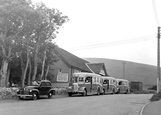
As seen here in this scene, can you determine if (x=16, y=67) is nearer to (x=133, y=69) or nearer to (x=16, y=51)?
(x=16, y=51)

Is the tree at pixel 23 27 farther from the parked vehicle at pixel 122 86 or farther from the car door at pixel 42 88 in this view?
the parked vehicle at pixel 122 86

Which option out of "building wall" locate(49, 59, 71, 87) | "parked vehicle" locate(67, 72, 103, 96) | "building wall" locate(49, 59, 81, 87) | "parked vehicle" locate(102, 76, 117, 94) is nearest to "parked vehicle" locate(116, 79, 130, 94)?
"parked vehicle" locate(102, 76, 117, 94)

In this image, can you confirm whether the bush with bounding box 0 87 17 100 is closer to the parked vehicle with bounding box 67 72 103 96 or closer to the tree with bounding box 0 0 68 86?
the tree with bounding box 0 0 68 86

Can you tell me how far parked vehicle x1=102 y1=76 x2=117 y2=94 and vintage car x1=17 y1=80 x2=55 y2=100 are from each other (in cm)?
1348

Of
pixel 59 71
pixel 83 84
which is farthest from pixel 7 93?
pixel 59 71

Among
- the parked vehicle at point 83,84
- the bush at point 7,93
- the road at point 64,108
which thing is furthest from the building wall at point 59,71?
the road at point 64,108

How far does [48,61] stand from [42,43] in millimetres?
5103

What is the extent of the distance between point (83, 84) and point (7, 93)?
31.7 ft

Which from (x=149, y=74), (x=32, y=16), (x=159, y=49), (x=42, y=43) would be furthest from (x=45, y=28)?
(x=149, y=74)

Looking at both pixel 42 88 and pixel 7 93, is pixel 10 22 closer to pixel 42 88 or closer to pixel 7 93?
pixel 7 93

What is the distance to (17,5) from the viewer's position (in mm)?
20766

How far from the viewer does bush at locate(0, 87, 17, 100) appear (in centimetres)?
1897

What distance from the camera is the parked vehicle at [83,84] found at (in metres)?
25.9

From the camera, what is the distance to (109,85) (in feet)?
115
